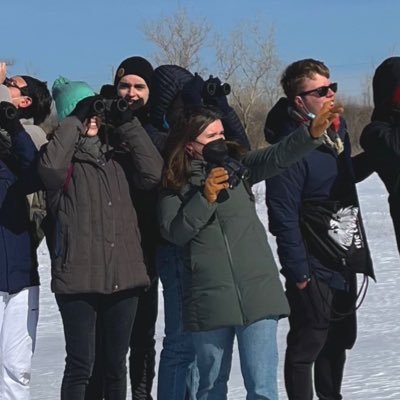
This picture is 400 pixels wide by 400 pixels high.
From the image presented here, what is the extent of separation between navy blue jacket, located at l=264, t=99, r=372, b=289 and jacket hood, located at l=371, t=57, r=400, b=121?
10.1 inches

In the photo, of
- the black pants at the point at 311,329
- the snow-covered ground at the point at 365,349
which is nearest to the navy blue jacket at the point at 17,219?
the black pants at the point at 311,329

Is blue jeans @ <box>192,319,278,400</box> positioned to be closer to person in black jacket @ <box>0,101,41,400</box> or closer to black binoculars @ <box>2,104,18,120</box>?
person in black jacket @ <box>0,101,41,400</box>

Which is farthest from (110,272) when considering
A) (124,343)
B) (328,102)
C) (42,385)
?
(42,385)

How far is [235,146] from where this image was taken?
412 cm

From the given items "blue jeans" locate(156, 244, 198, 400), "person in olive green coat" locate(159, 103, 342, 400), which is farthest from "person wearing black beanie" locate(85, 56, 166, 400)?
"person in olive green coat" locate(159, 103, 342, 400)

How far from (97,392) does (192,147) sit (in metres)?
1.39

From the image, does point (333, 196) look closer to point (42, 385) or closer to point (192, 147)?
point (192, 147)

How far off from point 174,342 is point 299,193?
89 cm

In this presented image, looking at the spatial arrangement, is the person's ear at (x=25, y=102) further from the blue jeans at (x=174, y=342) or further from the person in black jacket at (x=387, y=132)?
the person in black jacket at (x=387, y=132)

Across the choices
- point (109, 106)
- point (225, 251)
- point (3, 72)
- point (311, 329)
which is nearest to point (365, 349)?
point (311, 329)

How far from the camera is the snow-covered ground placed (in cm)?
539

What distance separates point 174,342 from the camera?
440 cm

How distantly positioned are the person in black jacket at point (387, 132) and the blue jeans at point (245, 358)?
925mm

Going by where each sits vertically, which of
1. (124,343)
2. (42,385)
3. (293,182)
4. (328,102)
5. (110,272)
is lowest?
(42,385)
